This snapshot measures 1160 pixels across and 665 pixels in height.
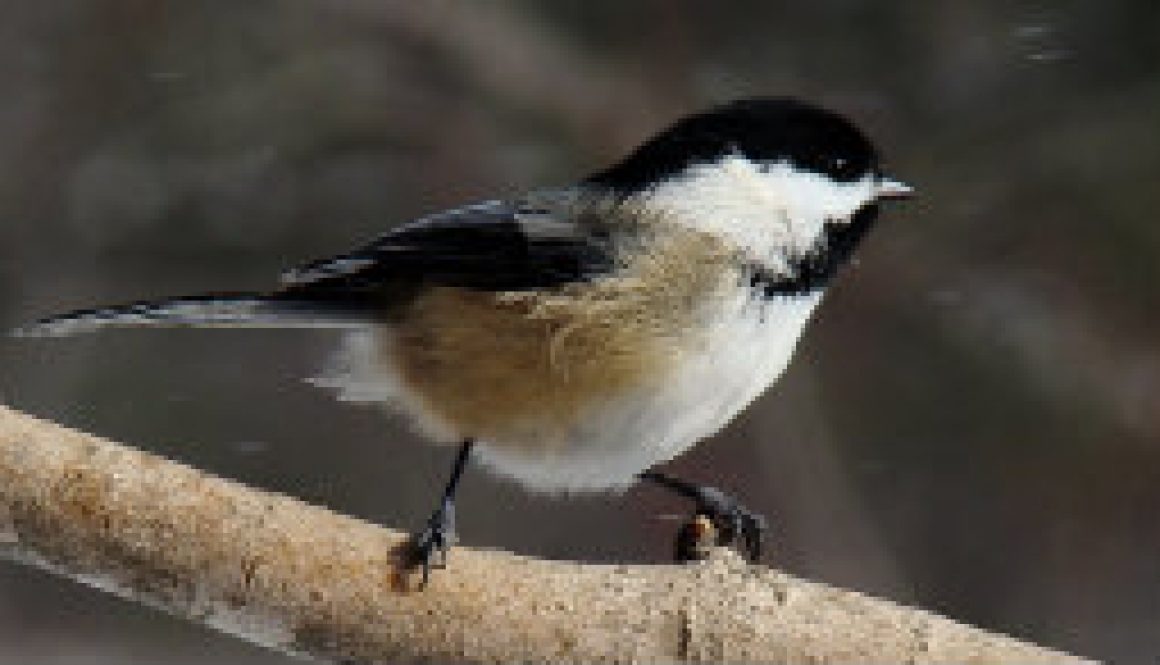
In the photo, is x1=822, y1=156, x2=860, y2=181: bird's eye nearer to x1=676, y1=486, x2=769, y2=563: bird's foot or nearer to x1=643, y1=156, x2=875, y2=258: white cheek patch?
x1=643, y1=156, x2=875, y2=258: white cheek patch

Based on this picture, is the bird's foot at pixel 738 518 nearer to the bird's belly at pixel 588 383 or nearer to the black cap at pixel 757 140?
the bird's belly at pixel 588 383

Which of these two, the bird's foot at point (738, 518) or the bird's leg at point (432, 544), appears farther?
the bird's foot at point (738, 518)

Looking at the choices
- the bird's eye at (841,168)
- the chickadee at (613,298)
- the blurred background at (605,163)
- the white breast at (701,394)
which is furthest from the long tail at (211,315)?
the blurred background at (605,163)

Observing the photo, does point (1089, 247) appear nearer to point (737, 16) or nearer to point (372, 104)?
point (737, 16)

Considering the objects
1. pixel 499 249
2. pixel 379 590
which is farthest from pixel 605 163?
pixel 379 590

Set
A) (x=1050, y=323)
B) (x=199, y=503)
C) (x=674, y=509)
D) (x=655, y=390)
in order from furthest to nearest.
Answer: (x=1050, y=323) → (x=674, y=509) → (x=655, y=390) → (x=199, y=503)

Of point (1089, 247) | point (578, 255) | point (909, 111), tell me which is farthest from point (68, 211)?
point (578, 255)

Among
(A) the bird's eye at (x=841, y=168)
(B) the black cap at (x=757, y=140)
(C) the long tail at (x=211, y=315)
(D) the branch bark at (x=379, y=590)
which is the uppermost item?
(B) the black cap at (x=757, y=140)
